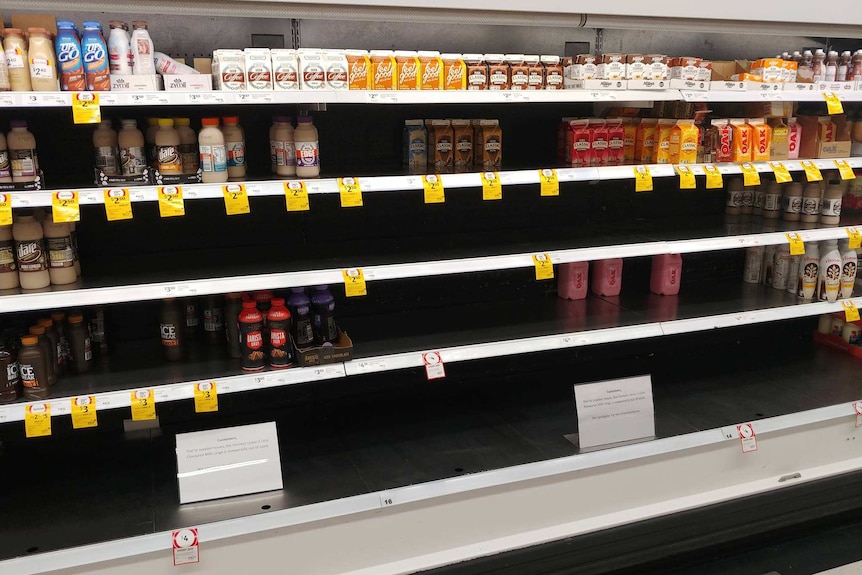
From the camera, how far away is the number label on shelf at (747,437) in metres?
2.64

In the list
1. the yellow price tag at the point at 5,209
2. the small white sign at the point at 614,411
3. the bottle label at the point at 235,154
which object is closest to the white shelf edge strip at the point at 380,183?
the yellow price tag at the point at 5,209

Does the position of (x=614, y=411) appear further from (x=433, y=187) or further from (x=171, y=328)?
(x=171, y=328)

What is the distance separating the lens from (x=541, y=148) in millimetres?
2932

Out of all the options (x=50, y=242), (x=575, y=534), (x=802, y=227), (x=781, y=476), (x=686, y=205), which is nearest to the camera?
(x=50, y=242)

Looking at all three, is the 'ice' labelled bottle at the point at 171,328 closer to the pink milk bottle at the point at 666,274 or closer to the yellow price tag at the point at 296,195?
the yellow price tag at the point at 296,195

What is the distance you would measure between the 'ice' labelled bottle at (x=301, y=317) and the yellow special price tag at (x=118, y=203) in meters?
0.59

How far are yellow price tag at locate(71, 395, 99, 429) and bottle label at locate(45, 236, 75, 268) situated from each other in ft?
1.30

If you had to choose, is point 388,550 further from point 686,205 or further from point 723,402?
point 686,205

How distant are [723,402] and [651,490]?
0.57m

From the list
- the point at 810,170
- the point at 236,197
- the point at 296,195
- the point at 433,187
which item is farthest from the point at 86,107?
the point at 810,170

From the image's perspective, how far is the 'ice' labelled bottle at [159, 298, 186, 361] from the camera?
7.61 ft

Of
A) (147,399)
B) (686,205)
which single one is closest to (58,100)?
(147,399)

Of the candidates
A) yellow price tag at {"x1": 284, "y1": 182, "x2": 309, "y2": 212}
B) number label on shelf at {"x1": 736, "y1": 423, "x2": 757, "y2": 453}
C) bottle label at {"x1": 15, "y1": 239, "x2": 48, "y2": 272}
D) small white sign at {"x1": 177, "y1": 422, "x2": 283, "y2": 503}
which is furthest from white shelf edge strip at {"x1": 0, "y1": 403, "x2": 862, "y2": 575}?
yellow price tag at {"x1": 284, "y1": 182, "x2": 309, "y2": 212}

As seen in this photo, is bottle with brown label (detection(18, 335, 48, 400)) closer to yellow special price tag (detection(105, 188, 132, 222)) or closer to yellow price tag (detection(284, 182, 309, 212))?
yellow special price tag (detection(105, 188, 132, 222))
